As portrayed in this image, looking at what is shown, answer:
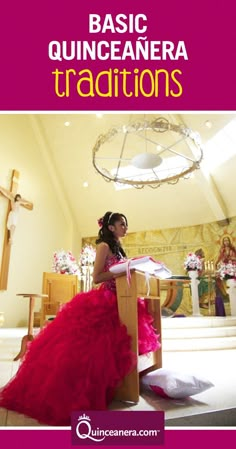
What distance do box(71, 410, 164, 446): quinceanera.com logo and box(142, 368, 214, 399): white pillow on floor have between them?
0.71 meters

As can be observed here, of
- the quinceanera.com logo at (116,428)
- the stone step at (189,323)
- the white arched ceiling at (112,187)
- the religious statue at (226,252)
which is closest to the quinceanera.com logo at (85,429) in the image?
the quinceanera.com logo at (116,428)

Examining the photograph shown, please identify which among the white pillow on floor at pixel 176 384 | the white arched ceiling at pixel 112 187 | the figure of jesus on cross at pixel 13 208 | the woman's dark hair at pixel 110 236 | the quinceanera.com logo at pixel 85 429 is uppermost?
the white arched ceiling at pixel 112 187

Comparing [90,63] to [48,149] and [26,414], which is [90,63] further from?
[48,149]

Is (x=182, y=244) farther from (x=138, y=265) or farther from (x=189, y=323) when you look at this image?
(x=138, y=265)

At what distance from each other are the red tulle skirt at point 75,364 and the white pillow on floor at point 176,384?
7.7 inches

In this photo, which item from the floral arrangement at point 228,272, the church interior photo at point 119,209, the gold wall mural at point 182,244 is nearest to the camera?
the church interior photo at point 119,209

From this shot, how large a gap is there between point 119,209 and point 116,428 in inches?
306

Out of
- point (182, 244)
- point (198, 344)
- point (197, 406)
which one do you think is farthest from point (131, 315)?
point (182, 244)

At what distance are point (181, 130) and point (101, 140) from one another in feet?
4.04

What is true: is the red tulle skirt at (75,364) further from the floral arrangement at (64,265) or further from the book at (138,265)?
the floral arrangement at (64,265)

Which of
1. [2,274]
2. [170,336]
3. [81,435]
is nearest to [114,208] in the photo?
[2,274]

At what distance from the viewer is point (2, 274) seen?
21.4ft

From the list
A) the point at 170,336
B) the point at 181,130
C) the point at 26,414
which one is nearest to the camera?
the point at 26,414

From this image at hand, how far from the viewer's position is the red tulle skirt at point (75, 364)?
5.00 ft
